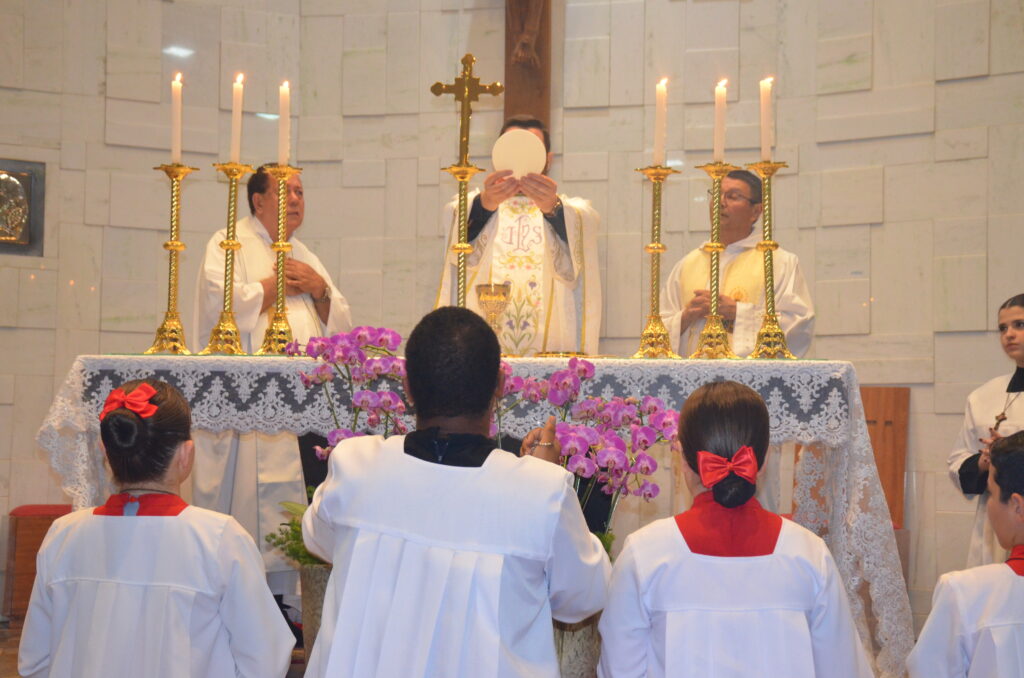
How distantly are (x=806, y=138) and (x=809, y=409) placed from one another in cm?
331

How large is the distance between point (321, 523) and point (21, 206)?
16.8 feet

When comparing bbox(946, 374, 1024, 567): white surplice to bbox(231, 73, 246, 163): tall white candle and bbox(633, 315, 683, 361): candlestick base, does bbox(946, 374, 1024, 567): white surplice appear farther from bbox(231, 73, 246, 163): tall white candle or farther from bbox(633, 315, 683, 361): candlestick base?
bbox(231, 73, 246, 163): tall white candle

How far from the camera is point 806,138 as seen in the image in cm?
694

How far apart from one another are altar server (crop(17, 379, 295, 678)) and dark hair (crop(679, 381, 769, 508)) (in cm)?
105

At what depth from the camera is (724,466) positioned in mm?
2445

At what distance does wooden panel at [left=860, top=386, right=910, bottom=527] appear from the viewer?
21.3 feet

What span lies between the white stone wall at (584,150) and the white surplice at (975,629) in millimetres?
4030

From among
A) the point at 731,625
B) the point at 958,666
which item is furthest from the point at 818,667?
the point at 958,666

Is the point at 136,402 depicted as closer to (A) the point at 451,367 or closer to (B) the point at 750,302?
(A) the point at 451,367

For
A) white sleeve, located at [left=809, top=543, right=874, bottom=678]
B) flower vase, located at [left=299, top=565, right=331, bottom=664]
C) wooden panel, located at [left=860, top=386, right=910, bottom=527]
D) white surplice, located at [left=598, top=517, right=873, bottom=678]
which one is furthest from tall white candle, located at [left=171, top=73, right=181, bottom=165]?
wooden panel, located at [left=860, top=386, right=910, bottom=527]

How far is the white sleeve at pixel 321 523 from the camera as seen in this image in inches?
97.5

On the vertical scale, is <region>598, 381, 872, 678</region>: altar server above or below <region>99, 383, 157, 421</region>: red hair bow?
below

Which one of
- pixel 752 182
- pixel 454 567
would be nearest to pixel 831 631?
pixel 454 567

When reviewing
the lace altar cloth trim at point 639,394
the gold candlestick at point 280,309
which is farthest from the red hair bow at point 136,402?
the gold candlestick at point 280,309
